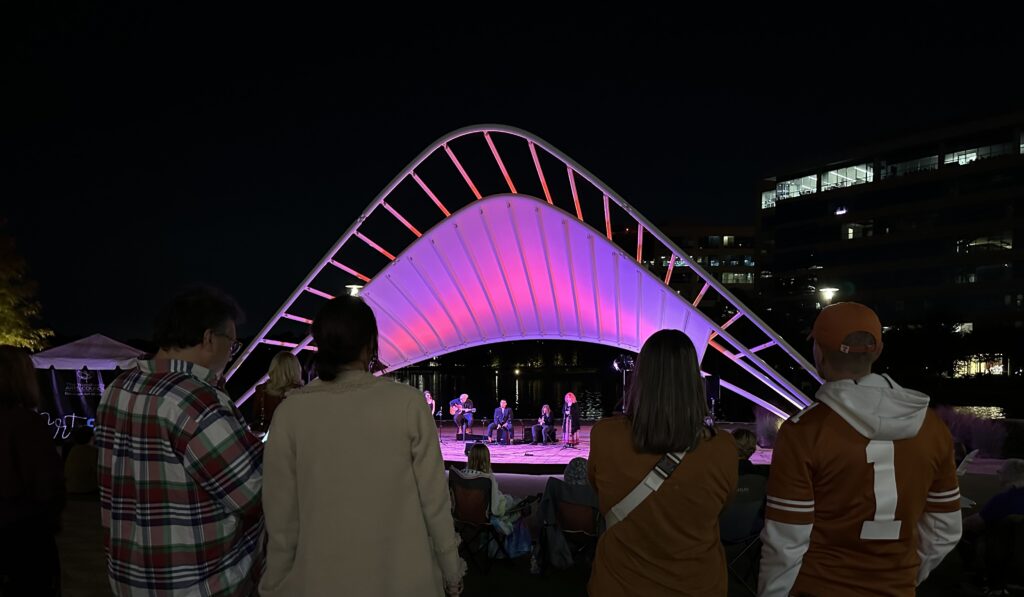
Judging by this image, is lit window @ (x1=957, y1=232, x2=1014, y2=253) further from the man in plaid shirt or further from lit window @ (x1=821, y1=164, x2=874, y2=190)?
the man in plaid shirt

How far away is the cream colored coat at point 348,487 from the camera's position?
2457 millimetres

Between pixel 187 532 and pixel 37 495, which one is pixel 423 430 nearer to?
pixel 187 532

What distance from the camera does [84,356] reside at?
1764cm

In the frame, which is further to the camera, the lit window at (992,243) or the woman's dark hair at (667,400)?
the lit window at (992,243)

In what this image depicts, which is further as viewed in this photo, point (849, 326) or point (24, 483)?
point (24, 483)

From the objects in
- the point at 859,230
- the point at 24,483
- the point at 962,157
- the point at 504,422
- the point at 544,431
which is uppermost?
the point at 962,157

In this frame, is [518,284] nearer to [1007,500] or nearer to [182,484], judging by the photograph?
[1007,500]

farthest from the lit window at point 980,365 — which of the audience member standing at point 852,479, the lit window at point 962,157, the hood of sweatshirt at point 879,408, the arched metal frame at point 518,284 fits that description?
the hood of sweatshirt at point 879,408

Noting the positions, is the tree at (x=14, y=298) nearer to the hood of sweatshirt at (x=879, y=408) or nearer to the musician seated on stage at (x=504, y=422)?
the musician seated on stage at (x=504, y=422)

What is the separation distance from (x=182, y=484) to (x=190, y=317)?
23.9 inches

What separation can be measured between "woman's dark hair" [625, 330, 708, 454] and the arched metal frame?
9.63 meters

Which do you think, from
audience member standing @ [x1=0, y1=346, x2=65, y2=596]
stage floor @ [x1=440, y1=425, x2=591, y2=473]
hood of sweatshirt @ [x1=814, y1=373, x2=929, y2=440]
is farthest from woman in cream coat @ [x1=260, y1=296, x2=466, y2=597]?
stage floor @ [x1=440, y1=425, x2=591, y2=473]

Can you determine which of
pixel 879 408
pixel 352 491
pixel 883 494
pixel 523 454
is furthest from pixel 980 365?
pixel 352 491

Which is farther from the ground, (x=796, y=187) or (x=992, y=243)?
(x=796, y=187)
